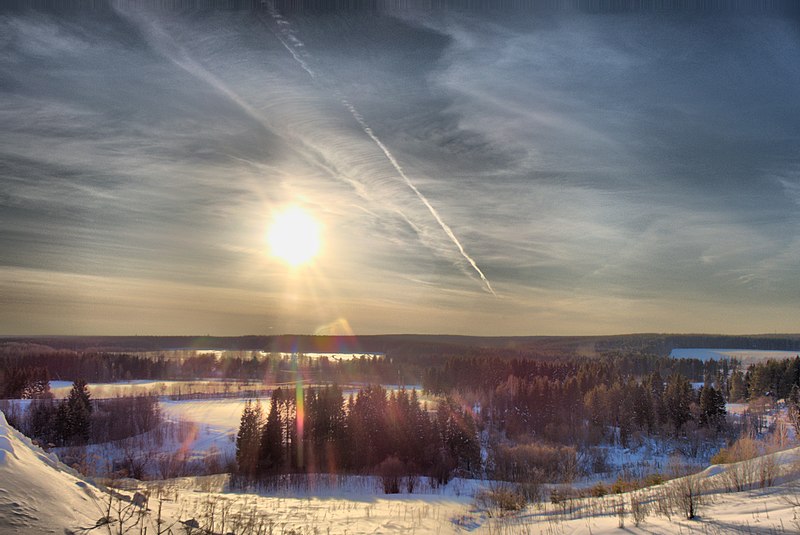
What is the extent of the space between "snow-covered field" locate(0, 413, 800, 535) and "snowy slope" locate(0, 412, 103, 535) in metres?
0.01

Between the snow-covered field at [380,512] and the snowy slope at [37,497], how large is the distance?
0.01 meters

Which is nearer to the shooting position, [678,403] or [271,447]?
[271,447]

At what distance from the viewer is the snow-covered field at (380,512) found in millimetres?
7891

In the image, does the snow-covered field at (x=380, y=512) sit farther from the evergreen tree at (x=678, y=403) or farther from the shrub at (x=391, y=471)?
the evergreen tree at (x=678, y=403)

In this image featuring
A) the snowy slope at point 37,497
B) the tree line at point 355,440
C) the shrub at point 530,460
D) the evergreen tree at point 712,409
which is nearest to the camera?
the snowy slope at point 37,497

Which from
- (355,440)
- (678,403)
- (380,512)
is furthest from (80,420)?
(678,403)

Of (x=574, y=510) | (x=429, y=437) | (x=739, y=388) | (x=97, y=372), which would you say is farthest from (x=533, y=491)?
(x=97, y=372)

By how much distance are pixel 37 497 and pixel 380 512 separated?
19.3m

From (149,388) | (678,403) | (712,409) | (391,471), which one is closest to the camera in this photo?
(391,471)

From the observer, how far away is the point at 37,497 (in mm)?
7832

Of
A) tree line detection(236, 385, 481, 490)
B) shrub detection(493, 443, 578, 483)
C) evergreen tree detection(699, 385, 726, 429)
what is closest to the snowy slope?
tree line detection(236, 385, 481, 490)

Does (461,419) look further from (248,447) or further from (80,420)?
(80,420)

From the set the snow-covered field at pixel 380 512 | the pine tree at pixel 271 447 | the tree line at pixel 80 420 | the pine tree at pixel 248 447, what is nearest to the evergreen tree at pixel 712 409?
the pine tree at pixel 271 447

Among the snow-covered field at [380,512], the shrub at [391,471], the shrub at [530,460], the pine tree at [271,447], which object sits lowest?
the shrub at [530,460]
